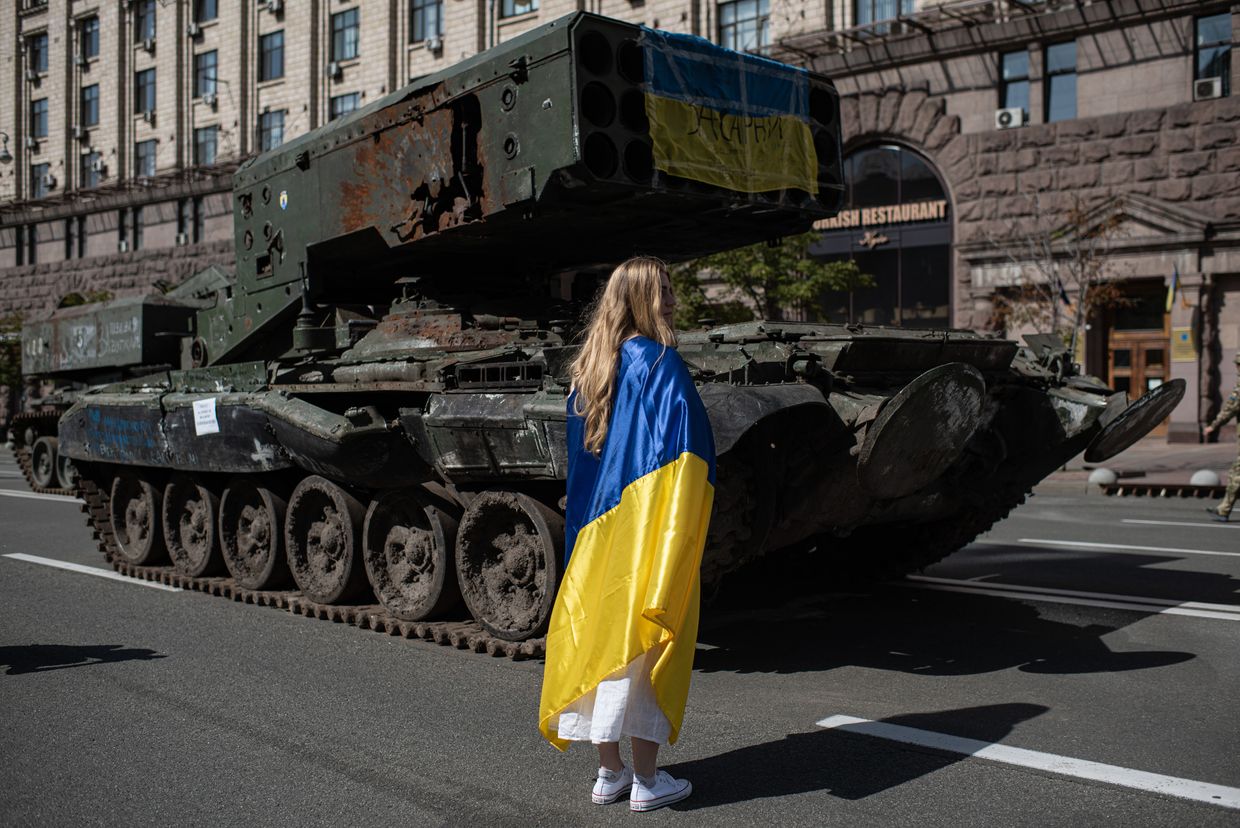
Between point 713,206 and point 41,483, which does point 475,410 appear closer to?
point 713,206

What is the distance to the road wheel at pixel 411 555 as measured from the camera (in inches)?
279

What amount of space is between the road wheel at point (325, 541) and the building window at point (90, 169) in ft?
120

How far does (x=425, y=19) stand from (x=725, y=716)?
2989 cm

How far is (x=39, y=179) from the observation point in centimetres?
4284

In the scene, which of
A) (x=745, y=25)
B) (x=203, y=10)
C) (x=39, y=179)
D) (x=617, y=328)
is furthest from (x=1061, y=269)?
(x=39, y=179)

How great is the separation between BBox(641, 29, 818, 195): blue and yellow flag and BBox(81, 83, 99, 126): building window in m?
38.6

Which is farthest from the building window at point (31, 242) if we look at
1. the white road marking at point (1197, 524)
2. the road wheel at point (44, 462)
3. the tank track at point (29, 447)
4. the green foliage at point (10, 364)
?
the white road marking at point (1197, 524)

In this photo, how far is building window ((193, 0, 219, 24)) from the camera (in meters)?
38.2

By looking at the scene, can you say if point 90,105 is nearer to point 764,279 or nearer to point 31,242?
point 31,242

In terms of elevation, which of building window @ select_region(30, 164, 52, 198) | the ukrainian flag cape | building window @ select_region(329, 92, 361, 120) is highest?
building window @ select_region(329, 92, 361, 120)

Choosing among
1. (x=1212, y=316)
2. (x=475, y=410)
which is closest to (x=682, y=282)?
(x=1212, y=316)

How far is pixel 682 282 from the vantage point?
20500 mm

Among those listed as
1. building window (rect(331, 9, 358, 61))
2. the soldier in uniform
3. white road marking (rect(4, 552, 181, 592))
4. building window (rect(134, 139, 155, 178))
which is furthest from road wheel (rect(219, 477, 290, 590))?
building window (rect(134, 139, 155, 178))

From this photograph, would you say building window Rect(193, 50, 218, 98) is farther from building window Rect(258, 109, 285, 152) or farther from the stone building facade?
the stone building facade
